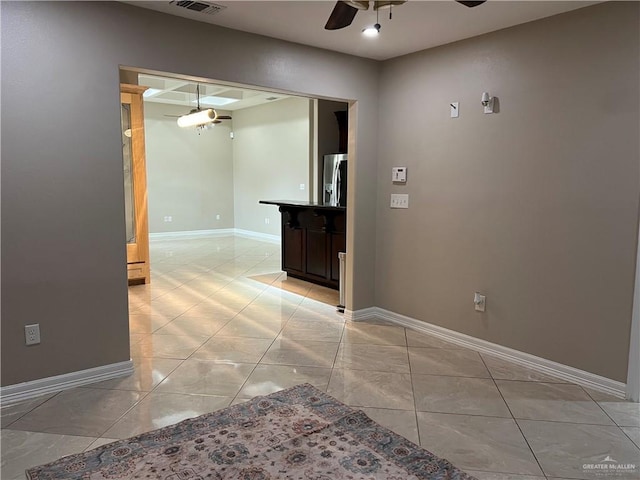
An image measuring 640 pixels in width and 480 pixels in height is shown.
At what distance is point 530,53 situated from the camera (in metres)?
3.17

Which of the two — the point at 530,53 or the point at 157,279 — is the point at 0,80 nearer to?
the point at 530,53

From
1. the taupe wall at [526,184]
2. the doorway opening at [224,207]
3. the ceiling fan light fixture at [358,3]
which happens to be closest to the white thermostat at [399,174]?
the taupe wall at [526,184]

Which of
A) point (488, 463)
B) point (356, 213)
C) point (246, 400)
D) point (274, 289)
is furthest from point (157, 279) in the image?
point (488, 463)

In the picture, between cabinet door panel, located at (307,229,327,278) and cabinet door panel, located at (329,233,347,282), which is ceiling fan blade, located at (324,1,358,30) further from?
cabinet door panel, located at (307,229,327,278)

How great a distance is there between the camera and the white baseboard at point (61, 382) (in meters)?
2.68

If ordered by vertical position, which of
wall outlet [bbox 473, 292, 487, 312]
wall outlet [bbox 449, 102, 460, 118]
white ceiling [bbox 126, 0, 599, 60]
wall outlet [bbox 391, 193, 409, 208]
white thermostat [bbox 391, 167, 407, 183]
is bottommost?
wall outlet [bbox 473, 292, 487, 312]

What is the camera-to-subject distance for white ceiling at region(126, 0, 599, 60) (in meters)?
2.84

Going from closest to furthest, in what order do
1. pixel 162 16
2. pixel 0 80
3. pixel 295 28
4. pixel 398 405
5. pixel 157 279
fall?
pixel 0 80 → pixel 398 405 → pixel 162 16 → pixel 295 28 → pixel 157 279

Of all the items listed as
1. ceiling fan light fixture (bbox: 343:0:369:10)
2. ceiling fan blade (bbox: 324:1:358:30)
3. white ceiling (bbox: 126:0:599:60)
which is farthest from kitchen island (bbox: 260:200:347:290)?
ceiling fan light fixture (bbox: 343:0:369:10)

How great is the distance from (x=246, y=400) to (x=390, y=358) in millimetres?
1199

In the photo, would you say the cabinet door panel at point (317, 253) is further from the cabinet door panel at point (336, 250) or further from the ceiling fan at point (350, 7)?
the ceiling fan at point (350, 7)

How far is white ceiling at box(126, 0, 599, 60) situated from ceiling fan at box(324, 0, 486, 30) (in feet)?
1.96

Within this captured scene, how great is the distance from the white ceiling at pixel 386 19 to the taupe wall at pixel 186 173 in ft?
21.9

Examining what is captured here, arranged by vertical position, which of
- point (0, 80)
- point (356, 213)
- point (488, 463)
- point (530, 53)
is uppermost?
point (530, 53)
